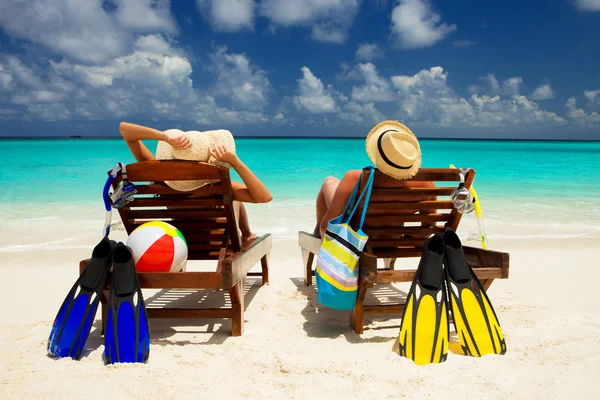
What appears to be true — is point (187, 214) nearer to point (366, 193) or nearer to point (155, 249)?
point (155, 249)

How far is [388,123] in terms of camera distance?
367cm

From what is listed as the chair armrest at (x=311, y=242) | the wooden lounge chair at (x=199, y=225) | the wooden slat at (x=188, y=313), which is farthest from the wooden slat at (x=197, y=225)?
the chair armrest at (x=311, y=242)

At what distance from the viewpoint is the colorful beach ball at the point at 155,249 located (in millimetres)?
3213

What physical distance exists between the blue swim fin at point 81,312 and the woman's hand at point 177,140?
0.85 meters

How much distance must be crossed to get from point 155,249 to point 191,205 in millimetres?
615

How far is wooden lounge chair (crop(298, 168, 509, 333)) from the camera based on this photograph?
3297mm

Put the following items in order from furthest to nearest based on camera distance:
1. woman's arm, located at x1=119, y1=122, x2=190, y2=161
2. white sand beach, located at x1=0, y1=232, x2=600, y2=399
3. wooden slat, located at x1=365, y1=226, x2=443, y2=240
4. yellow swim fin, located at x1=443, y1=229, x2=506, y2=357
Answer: wooden slat, located at x1=365, y1=226, x2=443, y2=240
woman's arm, located at x1=119, y1=122, x2=190, y2=161
yellow swim fin, located at x1=443, y1=229, x2=506, y2=357
white sand beach, located at x1=0, y1=232, x2=600, y2=399

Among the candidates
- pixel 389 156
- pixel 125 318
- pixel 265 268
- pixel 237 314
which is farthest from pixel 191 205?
pixel 389 156

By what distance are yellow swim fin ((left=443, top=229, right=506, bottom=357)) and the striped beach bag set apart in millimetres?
612

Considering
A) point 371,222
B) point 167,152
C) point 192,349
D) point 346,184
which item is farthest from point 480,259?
point 167,152

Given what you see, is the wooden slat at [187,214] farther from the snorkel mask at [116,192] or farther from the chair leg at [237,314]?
the chair leg at [237,314]

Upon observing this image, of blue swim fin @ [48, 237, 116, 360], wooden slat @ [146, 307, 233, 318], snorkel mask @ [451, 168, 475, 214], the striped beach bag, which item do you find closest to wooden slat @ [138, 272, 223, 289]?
blue swim fin @ [48, 237, 116, 360]

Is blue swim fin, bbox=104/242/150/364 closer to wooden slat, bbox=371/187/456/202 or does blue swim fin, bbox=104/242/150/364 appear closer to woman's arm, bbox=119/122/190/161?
woman's arm, bbox=119/122/190/161

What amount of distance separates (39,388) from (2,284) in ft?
10.2
